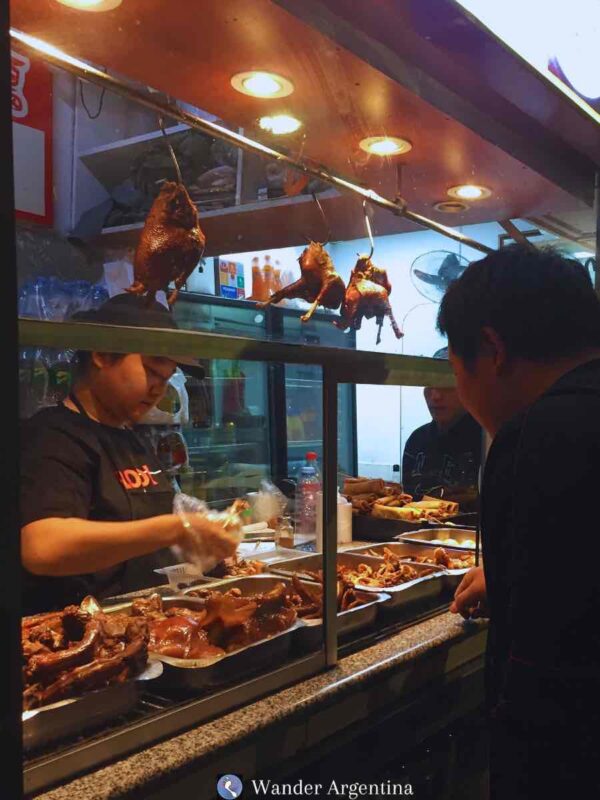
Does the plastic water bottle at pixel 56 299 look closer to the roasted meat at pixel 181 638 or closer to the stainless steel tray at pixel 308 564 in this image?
the stainless steel tray at pixel 308 564

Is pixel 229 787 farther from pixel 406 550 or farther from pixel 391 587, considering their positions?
pixel 406 550

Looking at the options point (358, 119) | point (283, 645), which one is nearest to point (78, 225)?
point (358, 119)

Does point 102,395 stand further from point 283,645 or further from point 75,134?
point 75,134

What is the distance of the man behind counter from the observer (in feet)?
13.0

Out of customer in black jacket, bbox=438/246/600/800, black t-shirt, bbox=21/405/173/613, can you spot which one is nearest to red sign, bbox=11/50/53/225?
black t-shirt, bbox=21/405/173/613

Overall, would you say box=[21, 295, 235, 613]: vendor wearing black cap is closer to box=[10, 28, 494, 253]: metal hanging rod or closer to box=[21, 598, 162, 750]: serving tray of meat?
box=[21, 598, 162, 750]: serving tray of meat

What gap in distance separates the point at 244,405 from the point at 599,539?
3958mm

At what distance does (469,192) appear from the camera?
3.07m

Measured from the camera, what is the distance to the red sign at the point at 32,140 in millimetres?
3555

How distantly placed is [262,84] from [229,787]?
1789mm

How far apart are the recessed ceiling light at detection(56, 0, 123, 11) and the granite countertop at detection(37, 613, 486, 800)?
1547 mm

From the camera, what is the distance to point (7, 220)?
0.88m

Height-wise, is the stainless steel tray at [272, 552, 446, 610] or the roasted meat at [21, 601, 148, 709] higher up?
the roasted meat at [21, 601, 148, 709]

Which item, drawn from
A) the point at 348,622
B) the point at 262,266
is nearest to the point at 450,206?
the point at 262,266
